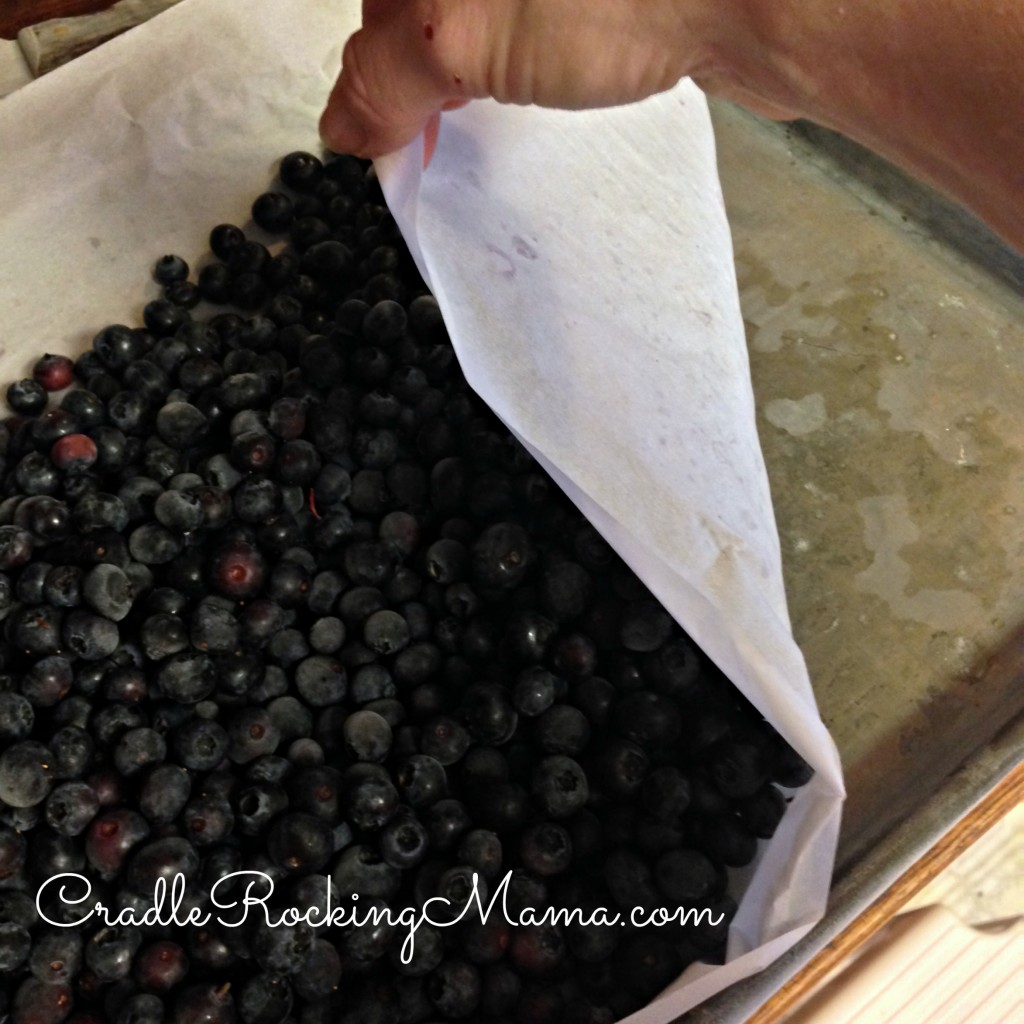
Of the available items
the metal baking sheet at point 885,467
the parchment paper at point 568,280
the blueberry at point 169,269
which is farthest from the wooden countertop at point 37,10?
the metal baking sheet at point 885,467

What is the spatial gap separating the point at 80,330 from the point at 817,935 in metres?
0.98

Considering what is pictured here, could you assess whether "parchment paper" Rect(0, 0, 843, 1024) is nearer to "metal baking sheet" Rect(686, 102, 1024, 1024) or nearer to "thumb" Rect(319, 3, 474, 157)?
"thumb" Rect(319, 3, 474, 157)

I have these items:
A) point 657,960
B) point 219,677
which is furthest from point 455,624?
point 657,960

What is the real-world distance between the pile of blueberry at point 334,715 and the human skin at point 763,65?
0.36 meters

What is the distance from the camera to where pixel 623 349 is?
86 centimetres

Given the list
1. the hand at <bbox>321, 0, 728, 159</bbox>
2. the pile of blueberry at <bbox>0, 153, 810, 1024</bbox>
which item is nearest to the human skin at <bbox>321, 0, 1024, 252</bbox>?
the hand at <bbox>321, 0, 728, 159</bbox>

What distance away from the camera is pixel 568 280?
34.5 inches

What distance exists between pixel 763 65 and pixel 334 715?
2.06ft

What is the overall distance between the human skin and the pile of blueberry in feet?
1.18

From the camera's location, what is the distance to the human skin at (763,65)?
525 mm

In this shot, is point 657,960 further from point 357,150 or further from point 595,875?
point 357,150

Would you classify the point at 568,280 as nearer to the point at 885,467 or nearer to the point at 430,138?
the point at 430,138

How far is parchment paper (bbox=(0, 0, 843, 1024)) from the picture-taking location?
736 mm

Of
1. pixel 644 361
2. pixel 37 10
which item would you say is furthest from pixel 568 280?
pixel 37 10
